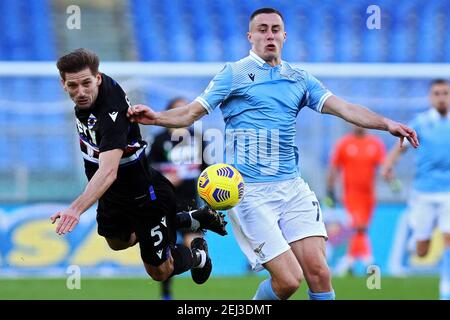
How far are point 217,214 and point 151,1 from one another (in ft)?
34.0

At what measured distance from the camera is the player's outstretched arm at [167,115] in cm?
680

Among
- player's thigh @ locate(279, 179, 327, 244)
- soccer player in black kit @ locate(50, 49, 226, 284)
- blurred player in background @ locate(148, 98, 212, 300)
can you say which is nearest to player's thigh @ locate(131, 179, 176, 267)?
soccer player in black kit @ locate(50, 49, 226, 284)

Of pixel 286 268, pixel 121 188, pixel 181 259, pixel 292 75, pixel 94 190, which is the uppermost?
pixel 292 75

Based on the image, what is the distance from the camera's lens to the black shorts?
301 inches

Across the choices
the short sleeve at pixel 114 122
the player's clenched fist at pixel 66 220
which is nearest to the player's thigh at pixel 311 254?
the short sleeve at pixel 114 122

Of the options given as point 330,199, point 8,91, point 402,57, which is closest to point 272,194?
point 330,199

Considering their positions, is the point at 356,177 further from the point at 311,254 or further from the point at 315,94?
the point at 311,254

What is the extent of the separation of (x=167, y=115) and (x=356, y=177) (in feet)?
25.2

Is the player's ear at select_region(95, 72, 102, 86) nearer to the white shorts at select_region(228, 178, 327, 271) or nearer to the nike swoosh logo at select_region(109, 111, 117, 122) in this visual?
the nike swoosh logo at select_region(109, 111, 117, 122)

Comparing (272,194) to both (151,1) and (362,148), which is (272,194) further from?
(151,1)

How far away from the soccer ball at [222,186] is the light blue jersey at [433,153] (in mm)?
3880

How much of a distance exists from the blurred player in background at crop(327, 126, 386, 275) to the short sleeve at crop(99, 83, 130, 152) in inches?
276

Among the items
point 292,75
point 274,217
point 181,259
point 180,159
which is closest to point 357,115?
point 292,75

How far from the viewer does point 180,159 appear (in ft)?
37.3
